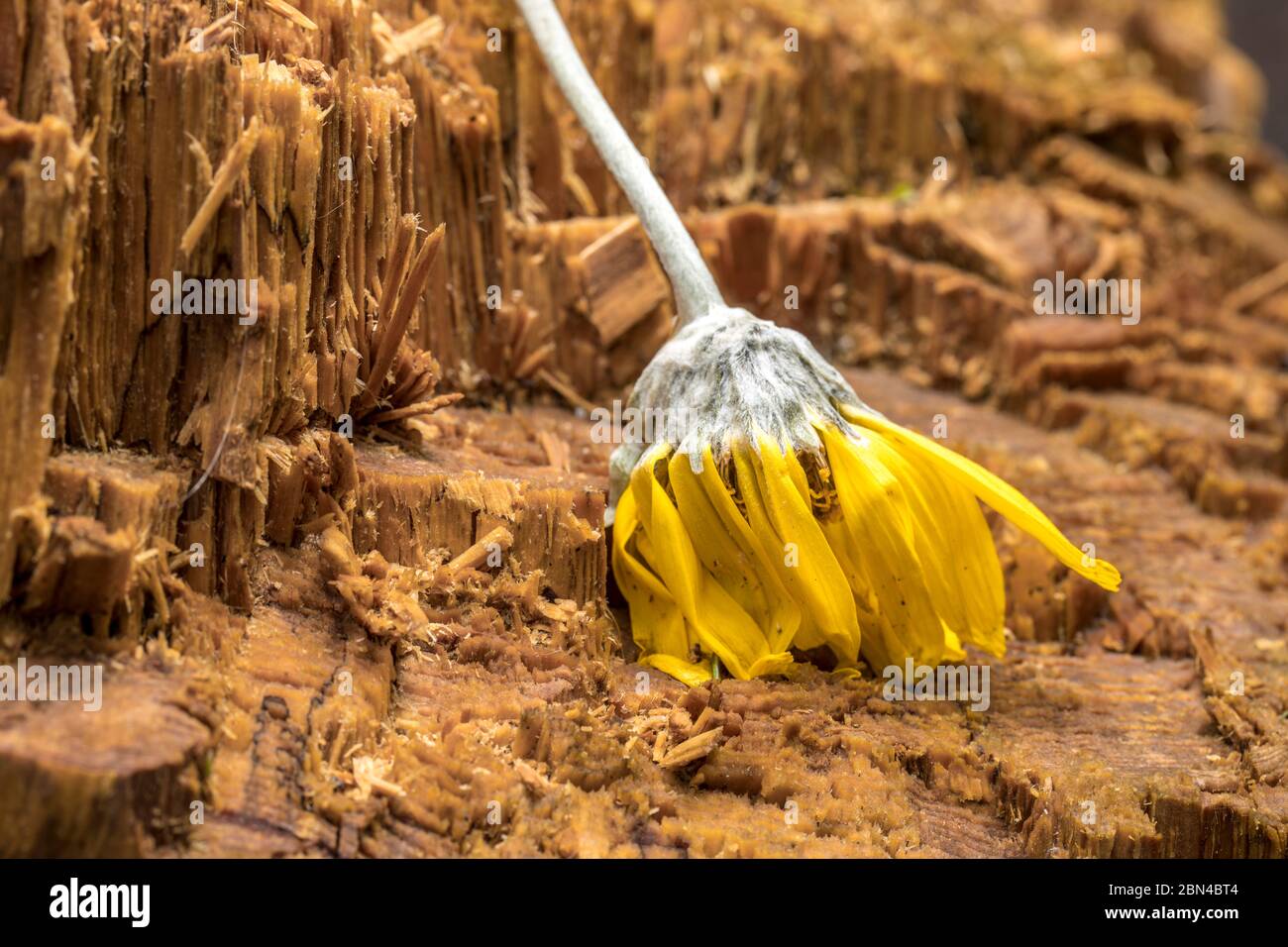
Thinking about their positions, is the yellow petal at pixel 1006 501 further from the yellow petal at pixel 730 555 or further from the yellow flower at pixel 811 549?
the yellow petal at pixel 730 555

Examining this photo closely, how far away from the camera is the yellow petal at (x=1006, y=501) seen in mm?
3018

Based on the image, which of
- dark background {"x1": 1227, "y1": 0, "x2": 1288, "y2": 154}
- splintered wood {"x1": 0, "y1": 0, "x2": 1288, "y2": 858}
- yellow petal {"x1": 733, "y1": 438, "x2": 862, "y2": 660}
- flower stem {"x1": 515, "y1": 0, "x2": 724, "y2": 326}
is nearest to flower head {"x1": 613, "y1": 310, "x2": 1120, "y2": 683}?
yellow petal {"x1": 733, "y1": 438, "x2": 862, "y2": 660}

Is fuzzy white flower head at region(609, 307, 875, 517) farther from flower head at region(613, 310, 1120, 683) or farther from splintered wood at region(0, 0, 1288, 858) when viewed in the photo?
splintered wood at region(0, 0, 1288, 858)

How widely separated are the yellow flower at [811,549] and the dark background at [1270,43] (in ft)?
37.7

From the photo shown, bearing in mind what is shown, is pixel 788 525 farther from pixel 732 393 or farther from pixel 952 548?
pixel 952 548

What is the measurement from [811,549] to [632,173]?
4.09ft

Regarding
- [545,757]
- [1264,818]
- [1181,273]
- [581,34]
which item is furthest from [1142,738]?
[1181,273]

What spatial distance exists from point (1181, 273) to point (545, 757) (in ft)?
16.5

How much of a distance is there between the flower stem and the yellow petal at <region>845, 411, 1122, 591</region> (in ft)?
2.10

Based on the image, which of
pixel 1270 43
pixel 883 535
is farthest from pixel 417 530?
pixel 1270 43

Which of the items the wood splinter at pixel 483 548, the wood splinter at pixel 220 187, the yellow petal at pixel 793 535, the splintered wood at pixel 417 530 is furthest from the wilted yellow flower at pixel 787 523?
the wood splinter at pixel 220 187

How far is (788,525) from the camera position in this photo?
9.52 feet

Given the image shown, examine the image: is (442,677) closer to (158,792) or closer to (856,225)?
(158,792)
